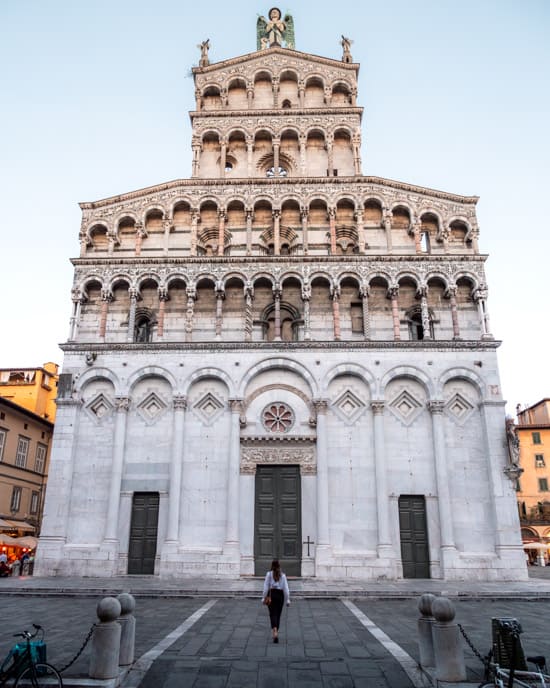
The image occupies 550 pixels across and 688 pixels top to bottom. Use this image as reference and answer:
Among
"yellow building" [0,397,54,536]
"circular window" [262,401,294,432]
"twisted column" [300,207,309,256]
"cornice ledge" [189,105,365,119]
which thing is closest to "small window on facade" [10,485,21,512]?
"yellow building" [0,397,54,536]

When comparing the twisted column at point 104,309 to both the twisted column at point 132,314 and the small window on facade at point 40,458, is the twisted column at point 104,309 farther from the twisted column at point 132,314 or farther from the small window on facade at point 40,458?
the small window on facade at point 40,458

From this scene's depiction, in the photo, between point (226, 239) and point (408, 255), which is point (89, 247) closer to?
point (226, 239)

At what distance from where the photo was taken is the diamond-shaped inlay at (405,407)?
2395 centimetres

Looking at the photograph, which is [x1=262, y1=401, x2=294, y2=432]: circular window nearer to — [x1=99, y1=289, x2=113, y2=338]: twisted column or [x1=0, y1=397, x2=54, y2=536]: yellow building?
[x1=99, y1=289, x2=113, y2=338]: twisted column

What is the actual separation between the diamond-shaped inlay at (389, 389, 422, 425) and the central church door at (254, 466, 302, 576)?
195 inches

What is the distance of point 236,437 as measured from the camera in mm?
23375

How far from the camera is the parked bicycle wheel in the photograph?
24.4ft

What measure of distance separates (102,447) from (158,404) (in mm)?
2998

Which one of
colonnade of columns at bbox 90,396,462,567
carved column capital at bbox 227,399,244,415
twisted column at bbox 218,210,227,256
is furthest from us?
twisted column at bbox 218,210,227,256

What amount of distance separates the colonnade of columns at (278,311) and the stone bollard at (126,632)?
1640 cm

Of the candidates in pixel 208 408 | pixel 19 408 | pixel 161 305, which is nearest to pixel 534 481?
pixel 208 408

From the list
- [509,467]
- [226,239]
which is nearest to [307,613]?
[509,467]

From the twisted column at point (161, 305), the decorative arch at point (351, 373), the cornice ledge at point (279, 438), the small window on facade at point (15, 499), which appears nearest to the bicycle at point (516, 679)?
the cornice ledge at point (279, 438)

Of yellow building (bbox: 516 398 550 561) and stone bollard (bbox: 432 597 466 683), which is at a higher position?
yellow building (bbox: 516 398 550 561)
